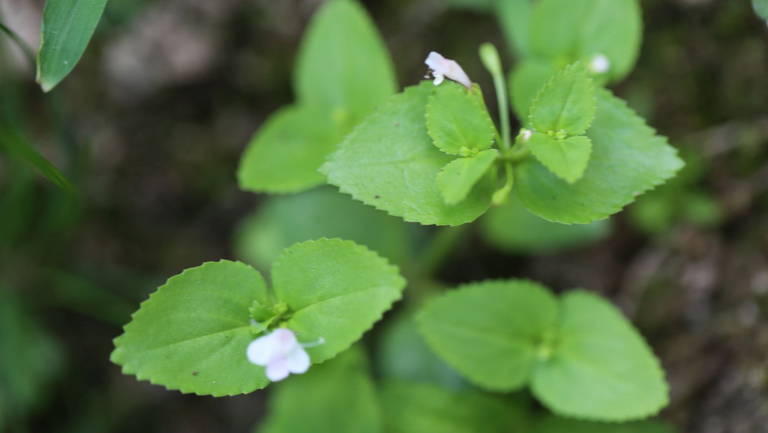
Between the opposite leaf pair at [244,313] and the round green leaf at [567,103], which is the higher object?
the round green leaf at [567,103]

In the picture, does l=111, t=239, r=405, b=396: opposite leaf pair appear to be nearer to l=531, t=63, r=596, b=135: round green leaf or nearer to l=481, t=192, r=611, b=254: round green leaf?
l=531, t=63, r=596, b=135: round green leaf

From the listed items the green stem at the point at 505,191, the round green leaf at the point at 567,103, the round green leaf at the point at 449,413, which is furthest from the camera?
the round green leaf at the point at 449,413

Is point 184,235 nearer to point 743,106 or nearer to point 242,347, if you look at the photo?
point 242,347

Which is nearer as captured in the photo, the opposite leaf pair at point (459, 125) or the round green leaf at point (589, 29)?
the opposite leaf pair at point (459, 125)

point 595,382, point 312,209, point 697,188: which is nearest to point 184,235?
point 312,209

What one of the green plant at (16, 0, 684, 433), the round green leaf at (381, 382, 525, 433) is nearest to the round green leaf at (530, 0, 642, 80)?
the green plant at (16, 0, 684, 433)

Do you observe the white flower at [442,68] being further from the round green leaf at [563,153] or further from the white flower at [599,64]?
the white flower at [599,64]

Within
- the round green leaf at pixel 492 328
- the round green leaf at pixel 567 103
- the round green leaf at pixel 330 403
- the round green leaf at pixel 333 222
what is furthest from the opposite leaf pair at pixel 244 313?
the round green leaf at pixel 333 222
